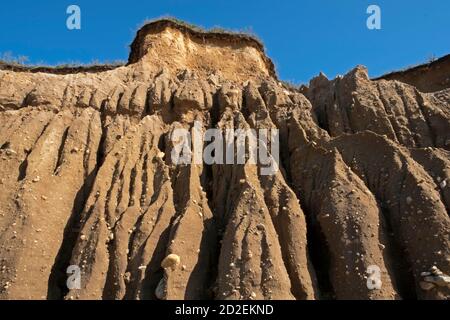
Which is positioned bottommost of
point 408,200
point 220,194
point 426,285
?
point 426,285

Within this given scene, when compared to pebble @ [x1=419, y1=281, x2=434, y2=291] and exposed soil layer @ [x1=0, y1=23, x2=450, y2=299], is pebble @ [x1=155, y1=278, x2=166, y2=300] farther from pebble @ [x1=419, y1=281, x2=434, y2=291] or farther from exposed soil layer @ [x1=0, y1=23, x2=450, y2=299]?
pebble @ [x1=419, y1=281, x2=434, y2=291]

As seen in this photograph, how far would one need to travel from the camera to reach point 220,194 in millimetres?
10602

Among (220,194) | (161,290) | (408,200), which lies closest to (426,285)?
(408,200)

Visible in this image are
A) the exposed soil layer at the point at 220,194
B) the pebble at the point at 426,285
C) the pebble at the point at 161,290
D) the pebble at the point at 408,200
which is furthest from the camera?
the pebble at the point at 408,200

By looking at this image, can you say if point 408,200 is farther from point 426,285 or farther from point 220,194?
point 220,194

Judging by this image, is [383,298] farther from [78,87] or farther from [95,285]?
[78,87]

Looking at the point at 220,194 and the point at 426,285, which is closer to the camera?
the point at 426,285

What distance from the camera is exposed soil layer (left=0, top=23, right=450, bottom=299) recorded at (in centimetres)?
841

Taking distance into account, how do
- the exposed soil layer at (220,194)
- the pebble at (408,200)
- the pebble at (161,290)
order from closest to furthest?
the pebble at (161,290), the exposed soil layer at (220,194), the pebble at (408,200)

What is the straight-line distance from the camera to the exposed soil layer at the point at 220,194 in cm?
841

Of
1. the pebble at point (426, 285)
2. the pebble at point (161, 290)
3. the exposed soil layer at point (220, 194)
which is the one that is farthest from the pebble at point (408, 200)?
the pebble at point (161, 290)

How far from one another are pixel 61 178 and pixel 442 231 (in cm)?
789

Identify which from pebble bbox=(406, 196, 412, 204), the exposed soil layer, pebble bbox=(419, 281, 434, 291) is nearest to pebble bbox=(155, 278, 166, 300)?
the exposed soil layer

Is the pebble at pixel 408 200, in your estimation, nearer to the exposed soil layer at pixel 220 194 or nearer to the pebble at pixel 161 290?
the exposed soil layer at pixel 220 194
